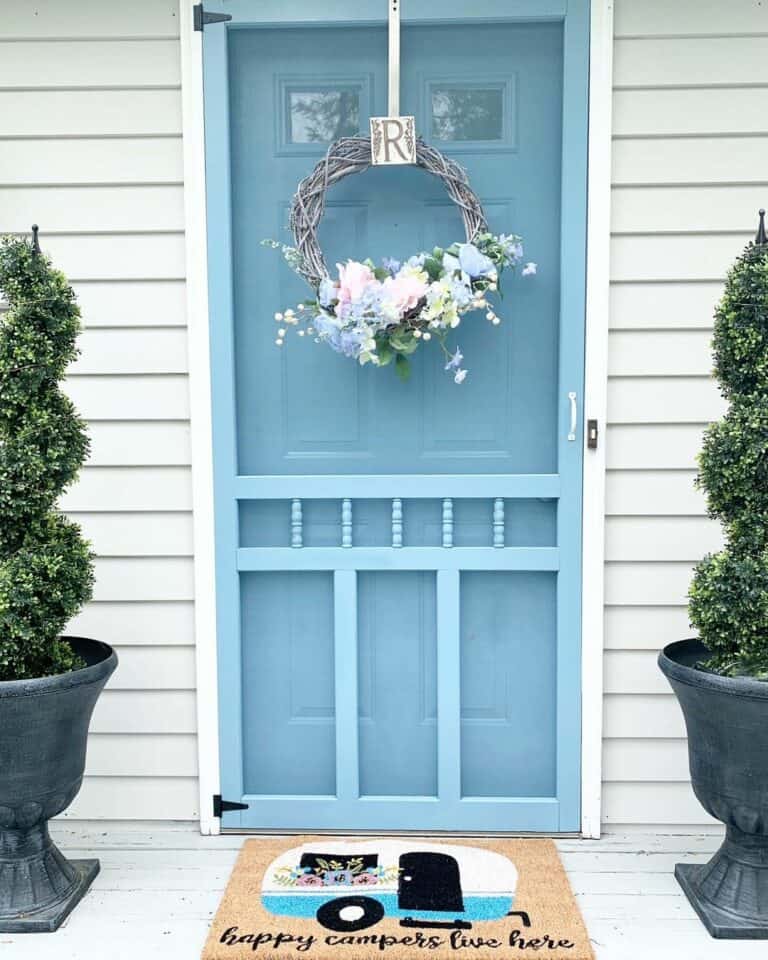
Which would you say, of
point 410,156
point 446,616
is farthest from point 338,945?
point 410,156

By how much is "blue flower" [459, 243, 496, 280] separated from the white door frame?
33cm

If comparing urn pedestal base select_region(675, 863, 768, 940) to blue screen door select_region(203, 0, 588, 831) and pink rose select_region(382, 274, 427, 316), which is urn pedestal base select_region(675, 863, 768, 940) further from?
pink rose select_region(382, 274, 427, 316)

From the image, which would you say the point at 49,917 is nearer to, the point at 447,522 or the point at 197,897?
the point at 197,897

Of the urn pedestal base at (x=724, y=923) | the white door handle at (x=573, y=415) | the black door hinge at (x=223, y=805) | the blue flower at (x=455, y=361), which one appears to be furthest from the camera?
the black door hinge at (x=223, y=805)

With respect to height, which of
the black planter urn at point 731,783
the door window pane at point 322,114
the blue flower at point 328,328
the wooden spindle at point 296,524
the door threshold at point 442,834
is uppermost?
the door window pane at point 322,114

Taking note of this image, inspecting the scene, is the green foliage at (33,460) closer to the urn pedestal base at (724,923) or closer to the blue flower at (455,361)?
the blue flower at (455,361)

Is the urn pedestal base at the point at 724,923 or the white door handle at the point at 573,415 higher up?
the white door handle at the point at 573,415

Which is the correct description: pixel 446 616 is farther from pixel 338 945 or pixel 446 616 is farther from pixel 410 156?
pixel 410 156

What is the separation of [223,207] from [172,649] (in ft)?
4.04

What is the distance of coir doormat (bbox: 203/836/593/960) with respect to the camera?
7.22 ft

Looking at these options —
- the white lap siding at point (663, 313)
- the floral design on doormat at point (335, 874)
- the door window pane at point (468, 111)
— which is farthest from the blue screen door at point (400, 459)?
the floral design on doormat at point (335, 874)

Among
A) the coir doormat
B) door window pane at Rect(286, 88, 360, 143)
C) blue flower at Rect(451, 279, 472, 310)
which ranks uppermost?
door window pane at Rect(286, 88, 360, 143)

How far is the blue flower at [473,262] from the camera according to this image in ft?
8.04

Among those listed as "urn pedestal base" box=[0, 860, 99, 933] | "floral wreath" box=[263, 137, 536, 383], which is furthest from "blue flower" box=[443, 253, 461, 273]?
"urn pedestal base" box=[0, 860, 99, 933]
